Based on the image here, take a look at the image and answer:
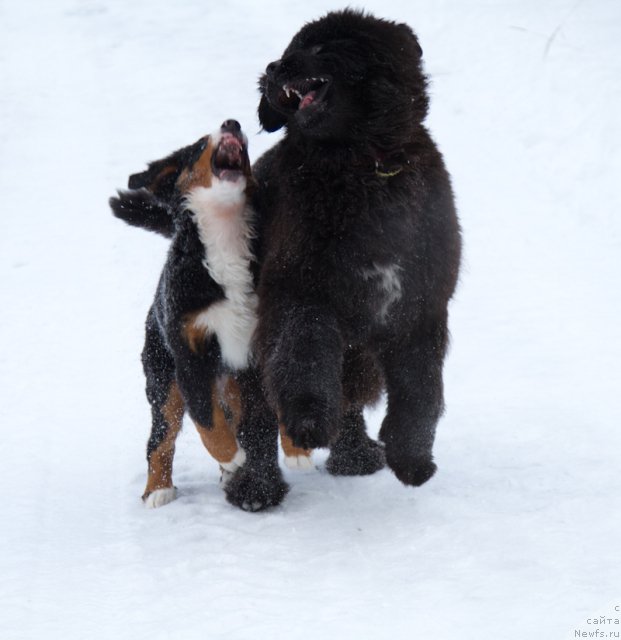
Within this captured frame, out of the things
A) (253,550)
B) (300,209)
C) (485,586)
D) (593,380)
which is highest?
(300,209)

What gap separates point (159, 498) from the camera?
500cm

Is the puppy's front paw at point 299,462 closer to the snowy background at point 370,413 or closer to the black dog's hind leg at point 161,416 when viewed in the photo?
the snowy background at point 370,413

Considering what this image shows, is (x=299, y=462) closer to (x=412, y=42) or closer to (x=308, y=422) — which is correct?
(x=308, y=422)

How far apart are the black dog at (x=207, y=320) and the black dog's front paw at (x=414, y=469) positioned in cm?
64

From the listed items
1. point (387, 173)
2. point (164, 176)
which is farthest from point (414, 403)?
point (164, 176)

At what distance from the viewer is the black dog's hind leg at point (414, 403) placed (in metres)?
4.54

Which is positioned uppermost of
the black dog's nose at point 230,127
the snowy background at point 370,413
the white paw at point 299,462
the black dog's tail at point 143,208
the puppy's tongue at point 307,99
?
the puppy's tongue at point 307,99

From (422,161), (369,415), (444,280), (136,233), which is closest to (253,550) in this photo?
(444,280)

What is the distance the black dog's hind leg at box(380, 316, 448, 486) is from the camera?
Answer: 4543mm

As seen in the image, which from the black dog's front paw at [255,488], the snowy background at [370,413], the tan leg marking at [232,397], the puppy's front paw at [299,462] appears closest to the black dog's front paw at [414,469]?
the snowy background at [370,413]

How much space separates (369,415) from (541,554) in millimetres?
2523

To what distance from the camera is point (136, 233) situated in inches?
373

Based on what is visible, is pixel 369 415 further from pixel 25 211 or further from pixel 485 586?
pixel 25 211

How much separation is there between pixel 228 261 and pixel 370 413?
64.4 inches
